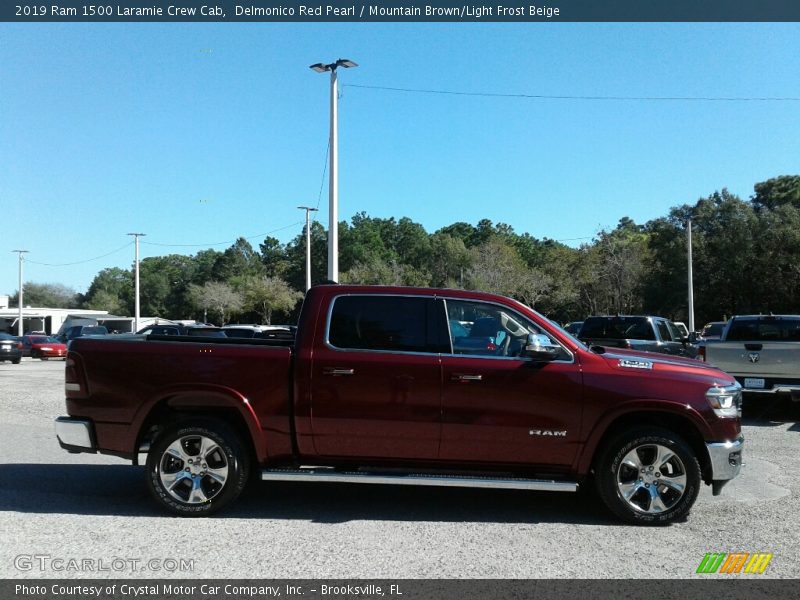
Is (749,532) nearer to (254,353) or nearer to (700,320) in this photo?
(254,353)

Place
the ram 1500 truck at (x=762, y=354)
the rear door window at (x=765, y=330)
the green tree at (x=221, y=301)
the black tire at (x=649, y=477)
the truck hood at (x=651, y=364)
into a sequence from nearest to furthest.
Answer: the black tire at (x=649, y=477) → the truck hood at (x=651, y=364) → the ram 1500 truck at (x=762, y=354) → the rear door window at (x=765, y=330) → the green tree at (x=221, y=301)

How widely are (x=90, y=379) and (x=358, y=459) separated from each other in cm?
244

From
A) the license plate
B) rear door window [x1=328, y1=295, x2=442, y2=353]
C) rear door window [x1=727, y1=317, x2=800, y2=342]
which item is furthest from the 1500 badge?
rear door window [x1=727, y1=317, x2=800, y2=342]

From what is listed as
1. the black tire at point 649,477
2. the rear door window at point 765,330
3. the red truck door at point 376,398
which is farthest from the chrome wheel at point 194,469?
the rear door window at point 765,330

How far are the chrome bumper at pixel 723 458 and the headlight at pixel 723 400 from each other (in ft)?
0.84

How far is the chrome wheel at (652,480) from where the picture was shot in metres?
5.84

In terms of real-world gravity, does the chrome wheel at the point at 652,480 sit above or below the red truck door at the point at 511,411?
below

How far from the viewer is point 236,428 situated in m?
6.21

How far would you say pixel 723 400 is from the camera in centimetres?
594

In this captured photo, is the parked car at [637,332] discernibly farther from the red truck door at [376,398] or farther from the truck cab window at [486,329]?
the red truck door at [376,398]

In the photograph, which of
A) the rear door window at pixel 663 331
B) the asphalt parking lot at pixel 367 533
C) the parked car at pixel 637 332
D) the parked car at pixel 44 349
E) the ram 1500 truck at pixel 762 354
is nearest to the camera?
the asphalt parking lot at pixel 367 533

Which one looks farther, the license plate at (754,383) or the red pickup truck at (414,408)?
the license plate at (754,383)

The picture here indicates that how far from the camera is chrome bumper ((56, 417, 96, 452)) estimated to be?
6.14 metres

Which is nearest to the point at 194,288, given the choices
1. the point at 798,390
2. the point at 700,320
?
the point at 700,320
